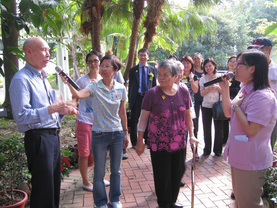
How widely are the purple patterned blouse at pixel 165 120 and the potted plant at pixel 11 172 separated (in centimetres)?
156

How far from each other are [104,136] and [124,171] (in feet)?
5.51

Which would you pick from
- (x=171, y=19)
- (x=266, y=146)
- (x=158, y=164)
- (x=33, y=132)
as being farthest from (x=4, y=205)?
(x=171, y=19)

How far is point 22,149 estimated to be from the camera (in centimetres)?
294

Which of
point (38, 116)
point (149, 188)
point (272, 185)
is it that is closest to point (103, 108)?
point (38, 116)

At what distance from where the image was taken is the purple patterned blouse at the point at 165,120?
285 cm

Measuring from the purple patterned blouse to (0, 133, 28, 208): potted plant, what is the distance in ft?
5.12

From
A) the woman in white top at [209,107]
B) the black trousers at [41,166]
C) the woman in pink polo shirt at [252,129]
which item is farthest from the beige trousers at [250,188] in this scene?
the woman in white top at [209,107]

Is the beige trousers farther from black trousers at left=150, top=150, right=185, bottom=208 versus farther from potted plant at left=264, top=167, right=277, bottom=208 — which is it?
black trousers at left=150, top=150, right=185, bottom=208

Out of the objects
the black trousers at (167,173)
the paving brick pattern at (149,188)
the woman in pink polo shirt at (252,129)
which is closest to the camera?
the woman in pink polo shirt at (252,129)

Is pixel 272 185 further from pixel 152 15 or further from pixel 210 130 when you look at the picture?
pixel 152 15

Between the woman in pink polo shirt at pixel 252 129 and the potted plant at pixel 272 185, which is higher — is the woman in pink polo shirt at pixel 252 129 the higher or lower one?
the higher one

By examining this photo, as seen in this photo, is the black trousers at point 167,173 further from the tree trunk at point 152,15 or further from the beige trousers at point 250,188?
the tree trunk at point 152,15

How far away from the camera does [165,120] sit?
2.85m

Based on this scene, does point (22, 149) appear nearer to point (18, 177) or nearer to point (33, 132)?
point (18, 177)
